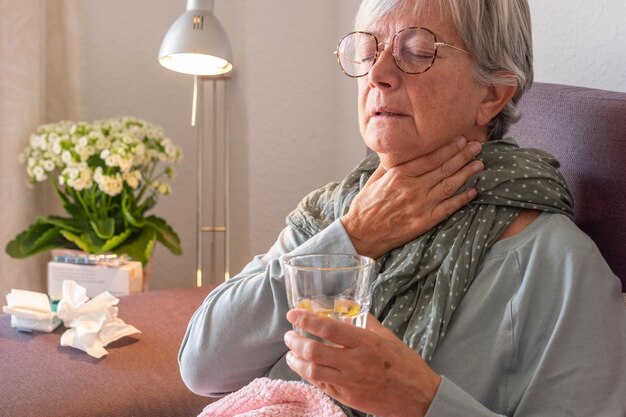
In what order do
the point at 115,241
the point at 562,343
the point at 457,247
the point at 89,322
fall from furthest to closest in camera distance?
the point at 115,241, the point at 89,322, the point at 457,247, the point at 562,343

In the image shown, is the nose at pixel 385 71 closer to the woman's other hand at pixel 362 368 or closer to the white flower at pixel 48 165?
the woman's other hand at pixel 362 368

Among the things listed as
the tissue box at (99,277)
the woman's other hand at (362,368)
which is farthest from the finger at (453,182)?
the tissue box at (99,277)

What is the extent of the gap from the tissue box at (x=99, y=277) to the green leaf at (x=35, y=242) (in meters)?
0.15

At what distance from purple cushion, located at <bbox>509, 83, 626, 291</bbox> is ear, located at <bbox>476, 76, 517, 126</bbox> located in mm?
148

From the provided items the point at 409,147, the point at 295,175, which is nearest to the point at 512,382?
the point at 409,147

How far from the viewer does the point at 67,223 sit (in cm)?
276

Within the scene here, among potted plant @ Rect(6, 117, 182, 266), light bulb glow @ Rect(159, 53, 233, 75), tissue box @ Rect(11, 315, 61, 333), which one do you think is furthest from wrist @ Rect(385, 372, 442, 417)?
potted plant @ Rect(6, 117, 182, 266)

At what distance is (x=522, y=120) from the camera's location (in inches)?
59.7

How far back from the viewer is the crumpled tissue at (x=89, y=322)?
1753 mm

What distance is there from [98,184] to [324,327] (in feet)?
6.65

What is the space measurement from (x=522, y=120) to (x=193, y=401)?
854mm

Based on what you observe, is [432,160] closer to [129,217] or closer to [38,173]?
[129,217]

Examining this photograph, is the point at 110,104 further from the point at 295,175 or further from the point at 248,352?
the point at 248,352

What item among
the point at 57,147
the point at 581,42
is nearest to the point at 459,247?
the point at 581,42
